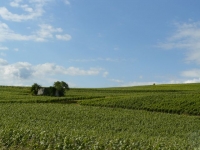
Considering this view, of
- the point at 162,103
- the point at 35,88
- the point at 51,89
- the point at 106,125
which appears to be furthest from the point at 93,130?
the point at 35,88

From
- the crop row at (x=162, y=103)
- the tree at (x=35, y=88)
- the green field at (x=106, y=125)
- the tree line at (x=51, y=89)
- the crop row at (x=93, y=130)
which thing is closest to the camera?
the crop row at (x=93, y=130)

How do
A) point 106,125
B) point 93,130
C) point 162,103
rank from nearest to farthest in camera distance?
point 93,130 → point 106,125 → point 162,103

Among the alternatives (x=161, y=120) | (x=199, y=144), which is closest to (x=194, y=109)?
(x=161, y=120)

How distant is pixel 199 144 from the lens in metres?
18.0

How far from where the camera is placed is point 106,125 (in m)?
31.1

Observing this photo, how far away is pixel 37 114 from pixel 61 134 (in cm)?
1799

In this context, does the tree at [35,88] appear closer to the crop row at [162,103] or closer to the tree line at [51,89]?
the tree line at [51,89]

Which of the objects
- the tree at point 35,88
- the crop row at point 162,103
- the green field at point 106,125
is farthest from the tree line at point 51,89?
the crop row at point 162,103

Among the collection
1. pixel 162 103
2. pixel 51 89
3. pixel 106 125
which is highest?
pixel 51 89

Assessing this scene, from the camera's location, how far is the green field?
60.8ft

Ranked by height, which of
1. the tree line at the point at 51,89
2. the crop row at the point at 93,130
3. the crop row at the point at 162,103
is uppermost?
the tree line at the point at 51,89

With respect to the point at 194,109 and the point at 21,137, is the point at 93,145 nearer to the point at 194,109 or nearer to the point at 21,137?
the point at 21,137

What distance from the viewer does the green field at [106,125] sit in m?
18.5

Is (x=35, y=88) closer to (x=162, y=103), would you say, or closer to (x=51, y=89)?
(x=51, y=89)
